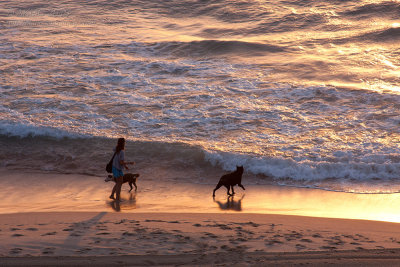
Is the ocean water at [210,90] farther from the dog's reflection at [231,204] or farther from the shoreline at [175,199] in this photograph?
the dog's reflection at [231,204]

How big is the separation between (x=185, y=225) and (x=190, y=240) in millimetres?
882

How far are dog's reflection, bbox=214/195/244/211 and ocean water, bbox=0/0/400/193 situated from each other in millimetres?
1522

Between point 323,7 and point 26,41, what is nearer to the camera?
point 26,41

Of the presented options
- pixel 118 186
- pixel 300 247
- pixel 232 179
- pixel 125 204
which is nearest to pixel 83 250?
pixel 300 247

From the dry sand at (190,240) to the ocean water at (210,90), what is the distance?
3.09 m

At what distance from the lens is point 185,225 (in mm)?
8320

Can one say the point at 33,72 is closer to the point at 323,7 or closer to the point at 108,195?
the point at 108,195

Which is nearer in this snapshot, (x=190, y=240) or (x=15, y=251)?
(x=15, y=251)

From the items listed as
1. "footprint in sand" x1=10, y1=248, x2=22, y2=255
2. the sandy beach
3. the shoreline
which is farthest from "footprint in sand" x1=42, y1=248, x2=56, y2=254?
the shoreline

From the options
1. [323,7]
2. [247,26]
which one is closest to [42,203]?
[247,26]

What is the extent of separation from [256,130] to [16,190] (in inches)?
260

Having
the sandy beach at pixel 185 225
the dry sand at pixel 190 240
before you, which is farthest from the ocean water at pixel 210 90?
the dry sand at pixel 190 240

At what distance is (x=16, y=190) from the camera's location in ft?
35.9

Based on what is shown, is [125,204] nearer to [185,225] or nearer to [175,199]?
[175,199]
